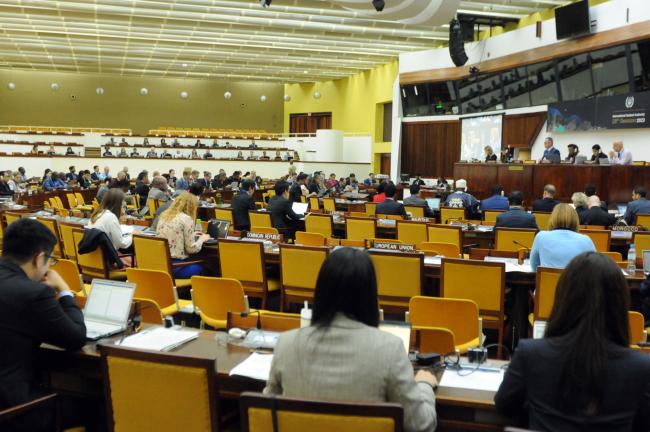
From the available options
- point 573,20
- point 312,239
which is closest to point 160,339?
point 312,239

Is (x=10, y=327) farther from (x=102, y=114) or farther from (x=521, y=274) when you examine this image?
(x=102, y=114)

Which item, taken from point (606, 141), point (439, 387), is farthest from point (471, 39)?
point (439, 387)

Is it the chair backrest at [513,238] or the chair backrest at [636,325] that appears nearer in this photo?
the chair backrest at [636,325]

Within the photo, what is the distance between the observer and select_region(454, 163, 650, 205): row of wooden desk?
12.6 meters

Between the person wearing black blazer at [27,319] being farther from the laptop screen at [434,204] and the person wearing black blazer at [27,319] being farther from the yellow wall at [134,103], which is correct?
the yellow wall at [134,103]

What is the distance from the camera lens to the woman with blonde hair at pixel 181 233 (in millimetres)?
6180

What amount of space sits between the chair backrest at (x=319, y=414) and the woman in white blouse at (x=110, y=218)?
4.61 metres

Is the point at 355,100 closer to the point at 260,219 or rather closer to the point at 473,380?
the point at 260,219

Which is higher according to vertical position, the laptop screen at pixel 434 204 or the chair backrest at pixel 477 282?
the laptop screen at pixel 434 204

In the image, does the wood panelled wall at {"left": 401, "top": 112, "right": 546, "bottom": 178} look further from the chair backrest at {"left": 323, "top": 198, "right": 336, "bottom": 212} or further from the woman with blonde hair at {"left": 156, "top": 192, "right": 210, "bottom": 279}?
the woman with blonde hair at {"left": 156, "top": 192, "right": 210, "bottom": 279}

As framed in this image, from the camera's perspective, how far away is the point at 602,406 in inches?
78.3

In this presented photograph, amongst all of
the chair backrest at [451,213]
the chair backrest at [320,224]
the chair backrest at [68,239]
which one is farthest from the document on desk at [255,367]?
the chair backrest at [451,213]

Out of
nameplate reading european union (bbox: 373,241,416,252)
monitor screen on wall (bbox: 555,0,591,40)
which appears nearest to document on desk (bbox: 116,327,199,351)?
nameplate reading european union (bbox: 373,241,416,252)

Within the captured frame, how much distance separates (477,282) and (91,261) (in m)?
3.62
